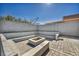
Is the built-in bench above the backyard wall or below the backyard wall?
below

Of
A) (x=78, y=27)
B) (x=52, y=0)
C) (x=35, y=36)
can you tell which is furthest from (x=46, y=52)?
(x=52, y=0)

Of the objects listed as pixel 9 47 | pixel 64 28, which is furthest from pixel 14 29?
pixel 64 28

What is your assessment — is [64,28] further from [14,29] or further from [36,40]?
[14,29]

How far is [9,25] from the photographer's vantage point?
7.50 feet

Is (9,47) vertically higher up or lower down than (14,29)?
lower down

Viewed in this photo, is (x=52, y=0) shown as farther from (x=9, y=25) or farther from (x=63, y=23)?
(x=9, y=25)

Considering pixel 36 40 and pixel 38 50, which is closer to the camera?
pixel 38 50

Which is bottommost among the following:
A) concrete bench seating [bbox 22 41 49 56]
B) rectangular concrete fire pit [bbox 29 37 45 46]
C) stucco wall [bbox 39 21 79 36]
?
concrete bench seating [bbox 22 41 49 56]

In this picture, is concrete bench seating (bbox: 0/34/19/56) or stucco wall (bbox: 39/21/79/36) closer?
concrete bench seating (bbox: 0/34/19/56)

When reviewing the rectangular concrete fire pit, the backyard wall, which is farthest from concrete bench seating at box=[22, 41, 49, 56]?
the backyard wall

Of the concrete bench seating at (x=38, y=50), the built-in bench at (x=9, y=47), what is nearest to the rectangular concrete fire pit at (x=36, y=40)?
the concrete bench seating at (x=38, y=50)

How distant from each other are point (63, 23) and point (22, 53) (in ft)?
3.39

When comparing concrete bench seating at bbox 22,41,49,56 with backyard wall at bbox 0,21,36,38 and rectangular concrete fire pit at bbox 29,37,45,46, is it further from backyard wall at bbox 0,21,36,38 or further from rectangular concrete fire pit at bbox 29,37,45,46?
backyard wall at bbox 0,21,36,38

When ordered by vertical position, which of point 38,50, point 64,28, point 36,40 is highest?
point 64,28
